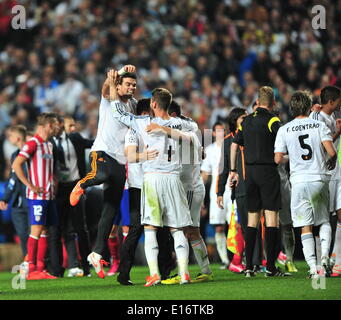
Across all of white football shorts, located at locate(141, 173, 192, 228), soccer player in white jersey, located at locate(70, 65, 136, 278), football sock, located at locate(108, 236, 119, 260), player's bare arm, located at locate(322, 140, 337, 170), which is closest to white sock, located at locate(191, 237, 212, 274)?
white football shorts, located at locate(141, 173, 192, 228)

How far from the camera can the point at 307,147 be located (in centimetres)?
861

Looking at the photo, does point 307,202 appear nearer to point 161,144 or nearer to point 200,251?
point 200,251

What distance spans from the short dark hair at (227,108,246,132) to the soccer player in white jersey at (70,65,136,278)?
200 cm

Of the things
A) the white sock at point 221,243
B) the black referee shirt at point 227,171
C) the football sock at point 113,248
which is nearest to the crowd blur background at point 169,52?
the white sock at point 221,243

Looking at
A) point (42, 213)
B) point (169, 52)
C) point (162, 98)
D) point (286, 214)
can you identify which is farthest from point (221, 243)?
point (169, 52)

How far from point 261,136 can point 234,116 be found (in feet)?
4.38

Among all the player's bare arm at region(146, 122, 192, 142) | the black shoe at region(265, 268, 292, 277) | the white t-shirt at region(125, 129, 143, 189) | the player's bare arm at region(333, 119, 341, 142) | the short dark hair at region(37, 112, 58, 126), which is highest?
the short dark hair at region(37, 112, 58, 126)

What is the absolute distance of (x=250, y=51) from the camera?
19.4 m

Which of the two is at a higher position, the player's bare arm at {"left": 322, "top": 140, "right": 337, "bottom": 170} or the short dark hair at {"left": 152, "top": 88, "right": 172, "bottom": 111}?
the short dark hair at {"left": 152, "top": 88, "right": 172, "bottom": 111}

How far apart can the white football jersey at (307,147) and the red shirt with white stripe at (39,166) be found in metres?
3.21

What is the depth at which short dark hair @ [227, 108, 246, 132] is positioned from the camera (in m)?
10.4

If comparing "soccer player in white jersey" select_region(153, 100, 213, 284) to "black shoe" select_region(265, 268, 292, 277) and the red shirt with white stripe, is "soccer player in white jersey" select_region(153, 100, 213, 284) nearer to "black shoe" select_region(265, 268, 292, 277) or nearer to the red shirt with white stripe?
"black shoe" select_region(265, 268, 292, 277)

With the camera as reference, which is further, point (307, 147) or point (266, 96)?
point (266, 96)
